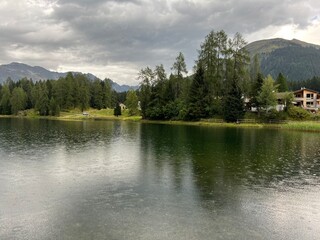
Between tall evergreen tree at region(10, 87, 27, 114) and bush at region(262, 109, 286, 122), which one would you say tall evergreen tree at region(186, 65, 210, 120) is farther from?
tall evergreen tree at region(10, 87, 27, 114)

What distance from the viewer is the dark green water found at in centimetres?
1655

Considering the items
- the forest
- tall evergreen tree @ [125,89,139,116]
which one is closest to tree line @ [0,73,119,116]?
tall evergreen tree @ [125,89,139,116]

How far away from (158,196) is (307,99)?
121 metres

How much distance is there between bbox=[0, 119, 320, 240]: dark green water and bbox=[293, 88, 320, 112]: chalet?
95.0 meters

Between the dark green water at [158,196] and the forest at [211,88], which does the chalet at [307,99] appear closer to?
the forest at [211,88]

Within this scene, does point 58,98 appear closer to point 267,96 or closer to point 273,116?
point 267,96

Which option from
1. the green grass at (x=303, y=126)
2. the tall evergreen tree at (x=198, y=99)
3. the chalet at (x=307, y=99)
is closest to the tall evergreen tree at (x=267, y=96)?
the green grass at (x=303, y=126)

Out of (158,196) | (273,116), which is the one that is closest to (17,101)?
(273,116)

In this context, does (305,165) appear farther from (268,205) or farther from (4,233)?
(4,233)

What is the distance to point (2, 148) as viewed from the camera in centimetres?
4547

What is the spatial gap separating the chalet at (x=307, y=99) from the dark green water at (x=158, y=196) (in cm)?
9503

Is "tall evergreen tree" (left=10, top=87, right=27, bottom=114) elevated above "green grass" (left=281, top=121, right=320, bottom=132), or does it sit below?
above

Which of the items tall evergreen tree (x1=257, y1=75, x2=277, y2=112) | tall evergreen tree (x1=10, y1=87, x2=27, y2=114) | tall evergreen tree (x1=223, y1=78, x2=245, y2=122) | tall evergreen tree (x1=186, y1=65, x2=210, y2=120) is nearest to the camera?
tall evergreen tree (x1=257, y1=75, x2=277, y2=112)

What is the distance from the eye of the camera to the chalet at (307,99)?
126 m
